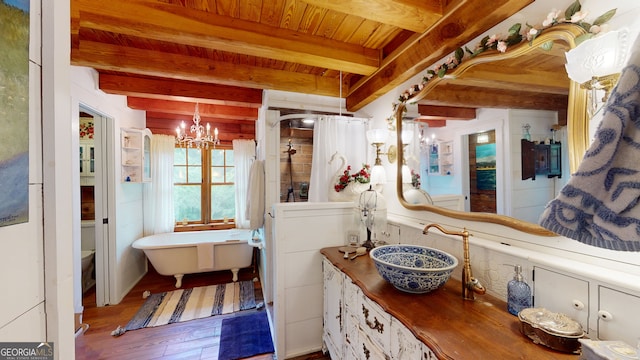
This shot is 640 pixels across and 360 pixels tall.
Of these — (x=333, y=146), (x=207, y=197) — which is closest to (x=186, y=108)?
(x=207, y=197)

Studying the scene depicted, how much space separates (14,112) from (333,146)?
193 cm

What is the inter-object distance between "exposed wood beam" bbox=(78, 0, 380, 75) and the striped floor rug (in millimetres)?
2487

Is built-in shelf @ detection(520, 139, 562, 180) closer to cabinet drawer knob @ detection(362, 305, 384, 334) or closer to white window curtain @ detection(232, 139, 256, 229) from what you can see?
cabinet drawer knob @ detection(362, 305, 384, 334)

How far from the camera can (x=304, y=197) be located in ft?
8.48

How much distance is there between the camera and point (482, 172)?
1277mm

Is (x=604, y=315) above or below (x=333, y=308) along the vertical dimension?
above

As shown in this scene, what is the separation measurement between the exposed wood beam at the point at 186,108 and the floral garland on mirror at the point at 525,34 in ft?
8.29

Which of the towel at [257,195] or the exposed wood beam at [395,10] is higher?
the exposed wood beam at [395,10]

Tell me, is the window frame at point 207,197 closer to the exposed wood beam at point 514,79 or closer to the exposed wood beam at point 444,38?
the exposed wood beam at point 444,38

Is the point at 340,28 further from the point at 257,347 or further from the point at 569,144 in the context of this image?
the point at 257,347

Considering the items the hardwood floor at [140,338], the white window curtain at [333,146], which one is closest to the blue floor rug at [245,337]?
the hardwood floor at [140,338]

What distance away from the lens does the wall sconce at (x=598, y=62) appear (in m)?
0.71

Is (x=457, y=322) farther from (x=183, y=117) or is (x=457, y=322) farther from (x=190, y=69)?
(x=183, y=117)

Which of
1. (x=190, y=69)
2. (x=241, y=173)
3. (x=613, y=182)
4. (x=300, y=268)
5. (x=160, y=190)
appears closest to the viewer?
(x=613, y=182)
